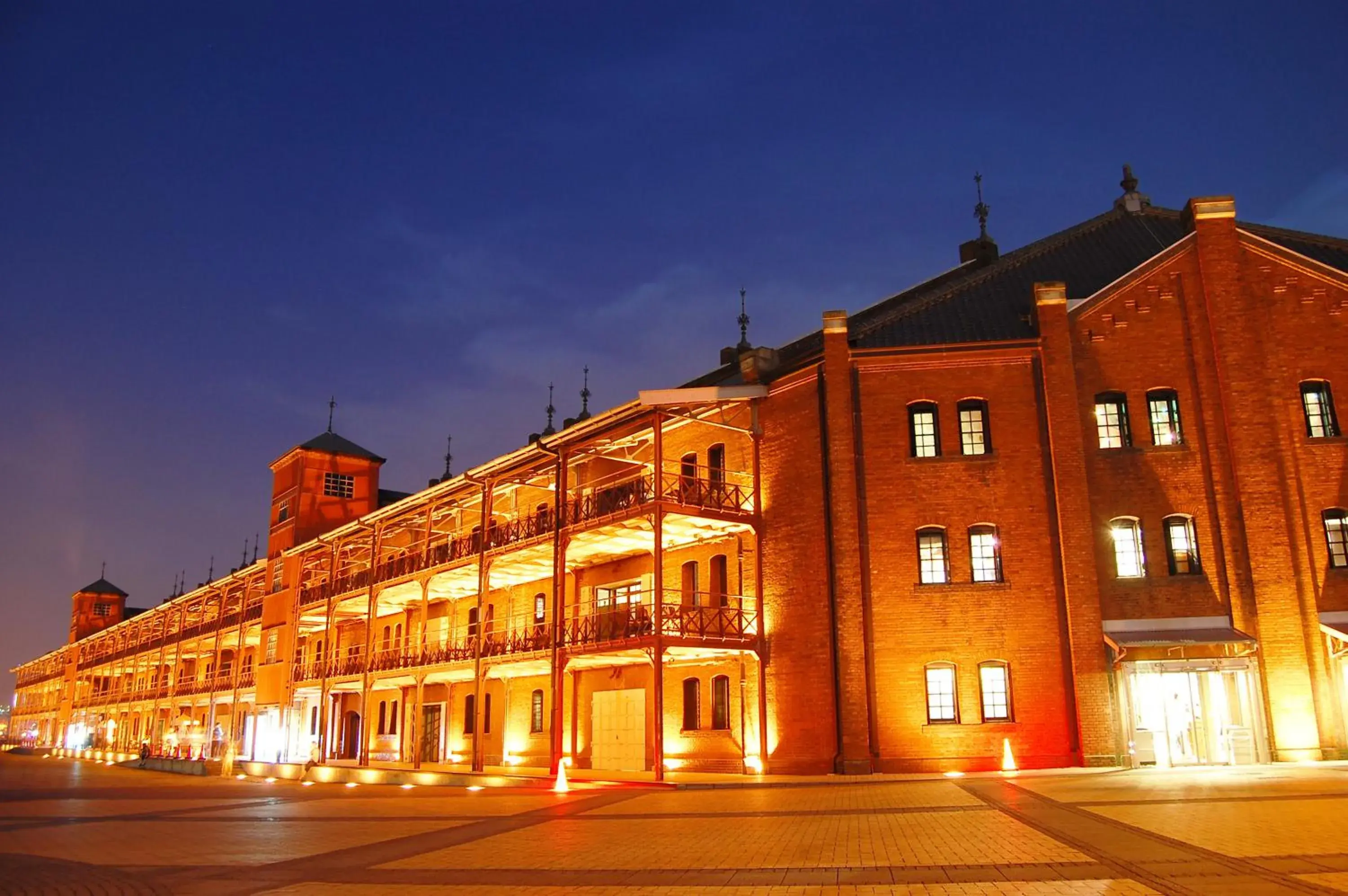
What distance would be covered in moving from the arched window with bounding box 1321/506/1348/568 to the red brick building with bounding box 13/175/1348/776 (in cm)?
7

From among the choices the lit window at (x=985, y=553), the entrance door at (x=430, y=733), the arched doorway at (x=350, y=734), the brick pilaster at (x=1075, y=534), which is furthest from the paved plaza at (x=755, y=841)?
the arched doorway at (x=350, y=734)

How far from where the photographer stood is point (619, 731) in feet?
88.7

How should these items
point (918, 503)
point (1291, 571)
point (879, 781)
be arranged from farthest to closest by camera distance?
point (918, 503)
point (1291, 571)
point (879, 781)

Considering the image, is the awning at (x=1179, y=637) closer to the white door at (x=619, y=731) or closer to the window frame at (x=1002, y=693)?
the window frame at (x=1002, y=693)

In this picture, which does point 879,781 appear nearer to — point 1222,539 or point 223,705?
point 1222,539

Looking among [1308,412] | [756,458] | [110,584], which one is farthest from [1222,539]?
[110,584]

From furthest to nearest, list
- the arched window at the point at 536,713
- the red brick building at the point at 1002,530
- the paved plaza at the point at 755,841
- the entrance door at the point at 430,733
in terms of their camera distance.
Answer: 1. the entrance door at the point at 430,733
2. the arched window at the point at 536,713
3. the red brick building at the point at 1002,530
4. the paved plaza at the point at 755,841

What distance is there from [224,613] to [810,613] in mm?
41708

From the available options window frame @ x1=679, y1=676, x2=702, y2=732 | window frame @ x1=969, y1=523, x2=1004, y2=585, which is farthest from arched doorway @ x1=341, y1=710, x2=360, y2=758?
window frame @ x1=969, y1=523, x2=1004, y2=585

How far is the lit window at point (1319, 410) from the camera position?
72.3ft

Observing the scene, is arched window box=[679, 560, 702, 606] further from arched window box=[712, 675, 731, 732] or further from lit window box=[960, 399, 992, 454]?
lit window box=[960, 399, 992, 454]

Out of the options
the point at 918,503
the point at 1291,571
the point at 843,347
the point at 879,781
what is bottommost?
the point at 879,781

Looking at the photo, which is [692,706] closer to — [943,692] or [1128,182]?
[943,692]

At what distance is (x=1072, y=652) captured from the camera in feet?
68.4
